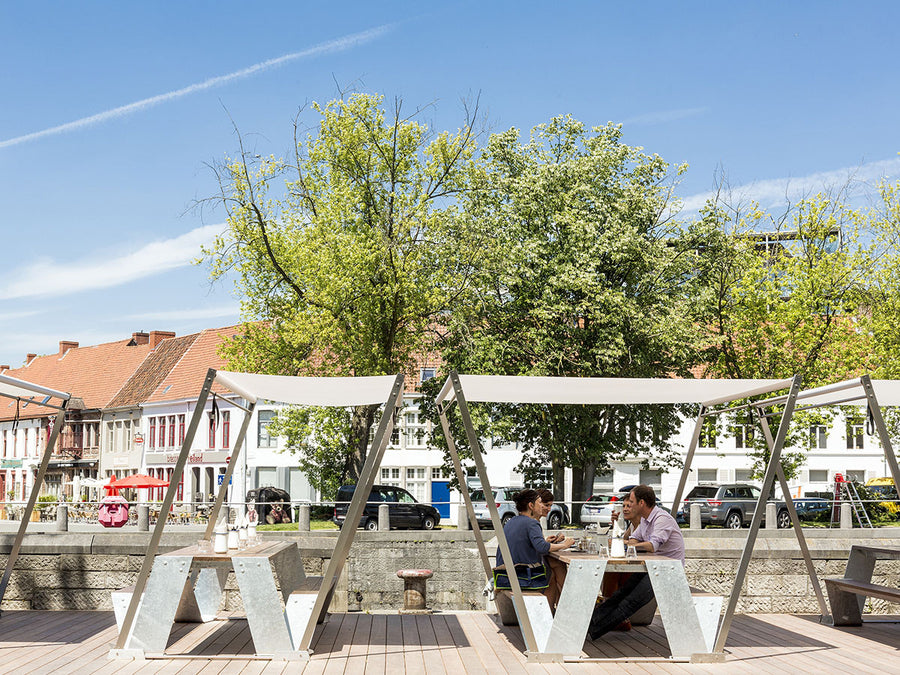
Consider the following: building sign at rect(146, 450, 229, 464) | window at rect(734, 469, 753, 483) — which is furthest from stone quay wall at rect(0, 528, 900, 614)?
window at rect(734, 469, 753, 483)

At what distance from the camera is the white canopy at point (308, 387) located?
8930 mm

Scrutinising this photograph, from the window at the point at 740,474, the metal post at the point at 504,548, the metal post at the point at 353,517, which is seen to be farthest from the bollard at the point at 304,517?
the window at the point at 740,474

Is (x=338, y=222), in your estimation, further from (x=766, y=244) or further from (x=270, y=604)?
(x=270, y=604)

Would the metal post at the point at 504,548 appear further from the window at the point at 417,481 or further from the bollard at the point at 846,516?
the window at the point at 417,481

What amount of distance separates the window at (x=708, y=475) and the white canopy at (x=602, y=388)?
40.7 metres

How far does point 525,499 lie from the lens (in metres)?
9.74

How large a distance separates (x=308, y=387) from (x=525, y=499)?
7.64 ft

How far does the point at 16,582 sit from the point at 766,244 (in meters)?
29.2

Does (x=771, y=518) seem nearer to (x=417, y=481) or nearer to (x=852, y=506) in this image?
(x=852, y=506)

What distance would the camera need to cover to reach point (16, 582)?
36.4 ft

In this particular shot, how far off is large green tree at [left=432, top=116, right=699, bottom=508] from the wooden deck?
18839 millimetres

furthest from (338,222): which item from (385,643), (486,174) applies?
(385,643)

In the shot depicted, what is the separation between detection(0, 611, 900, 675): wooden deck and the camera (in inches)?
311

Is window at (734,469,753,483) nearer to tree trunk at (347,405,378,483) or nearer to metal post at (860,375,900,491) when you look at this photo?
→ tree trunk at (347,405,378,483)
